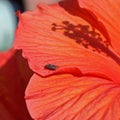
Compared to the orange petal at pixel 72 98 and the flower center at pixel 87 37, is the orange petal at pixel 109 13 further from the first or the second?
the orange petal at pixel 72 98

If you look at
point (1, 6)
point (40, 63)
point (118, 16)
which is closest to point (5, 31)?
point (1, 6)

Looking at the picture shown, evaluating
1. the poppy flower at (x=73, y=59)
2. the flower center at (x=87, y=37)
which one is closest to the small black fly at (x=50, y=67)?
the poppy flower at (x=73, y=59)

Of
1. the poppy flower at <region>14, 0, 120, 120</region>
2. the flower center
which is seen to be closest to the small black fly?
the poppy flower at <region>14, 0, 120, 120</region>

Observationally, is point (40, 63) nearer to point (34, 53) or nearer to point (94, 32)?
point (34, 53)

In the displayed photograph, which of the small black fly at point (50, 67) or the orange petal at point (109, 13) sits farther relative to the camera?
the orange petal at point (109, 13)

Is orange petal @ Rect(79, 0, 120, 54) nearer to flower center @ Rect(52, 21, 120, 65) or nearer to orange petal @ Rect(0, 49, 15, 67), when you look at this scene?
flower center @ Rect(52, 21, 120, 65)
